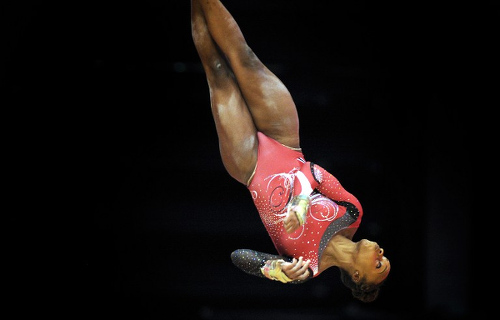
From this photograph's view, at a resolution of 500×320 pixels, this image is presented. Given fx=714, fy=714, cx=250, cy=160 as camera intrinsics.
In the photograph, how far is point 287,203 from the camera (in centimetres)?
338

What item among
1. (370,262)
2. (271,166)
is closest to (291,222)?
(271,166)

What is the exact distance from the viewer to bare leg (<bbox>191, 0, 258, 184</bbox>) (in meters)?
3.47

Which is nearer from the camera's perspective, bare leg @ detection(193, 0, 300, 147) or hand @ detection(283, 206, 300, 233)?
hand @ detection(283, 206, 300, 233)

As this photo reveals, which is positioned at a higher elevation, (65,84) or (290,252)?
(65,84)

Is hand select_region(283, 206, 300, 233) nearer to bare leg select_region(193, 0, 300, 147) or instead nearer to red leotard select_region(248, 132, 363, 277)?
red leotard select_region(248, 132, 363, 277)

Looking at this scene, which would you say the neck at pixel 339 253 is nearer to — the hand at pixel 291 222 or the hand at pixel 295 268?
the hand at pixel 295 268

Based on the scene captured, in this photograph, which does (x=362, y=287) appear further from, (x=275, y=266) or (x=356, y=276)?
(x=275, y=266)

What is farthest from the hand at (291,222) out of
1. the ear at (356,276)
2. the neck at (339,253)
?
the ear at (356,276)

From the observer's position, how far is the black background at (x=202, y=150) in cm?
411

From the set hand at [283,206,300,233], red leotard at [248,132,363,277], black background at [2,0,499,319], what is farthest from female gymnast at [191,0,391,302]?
black background at [2,0,499,319]

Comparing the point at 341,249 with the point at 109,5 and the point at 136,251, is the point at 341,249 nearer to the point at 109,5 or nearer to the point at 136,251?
the point at 136,251

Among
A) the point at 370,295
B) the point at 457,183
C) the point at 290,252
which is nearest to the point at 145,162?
the point at 290,252

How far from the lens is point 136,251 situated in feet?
14.0

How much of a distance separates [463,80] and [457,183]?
24.1 inches
